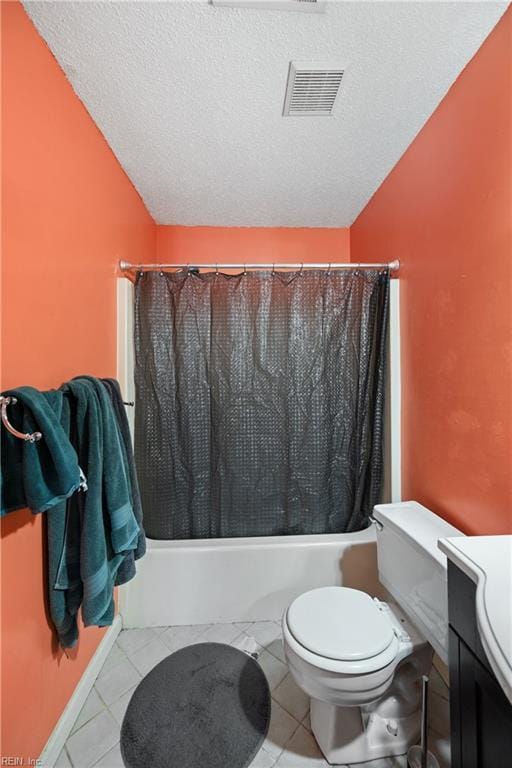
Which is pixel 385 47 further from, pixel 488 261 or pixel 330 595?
pixel 330 595

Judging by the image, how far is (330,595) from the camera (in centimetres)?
123

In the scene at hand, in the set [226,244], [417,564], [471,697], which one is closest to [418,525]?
[417,564]

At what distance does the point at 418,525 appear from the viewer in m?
1.25

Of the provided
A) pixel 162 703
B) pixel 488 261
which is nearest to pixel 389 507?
pixel 488 261

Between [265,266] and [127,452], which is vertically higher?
[265,266]

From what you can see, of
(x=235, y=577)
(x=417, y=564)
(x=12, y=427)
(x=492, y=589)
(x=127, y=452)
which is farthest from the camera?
(x=235, y=577)

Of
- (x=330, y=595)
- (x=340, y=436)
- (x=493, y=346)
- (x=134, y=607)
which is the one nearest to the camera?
(x=493, y=346)

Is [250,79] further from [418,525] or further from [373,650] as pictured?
[373,650]

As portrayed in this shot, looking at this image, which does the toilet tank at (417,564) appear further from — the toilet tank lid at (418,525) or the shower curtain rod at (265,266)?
the shower curtain rod at (265,266)

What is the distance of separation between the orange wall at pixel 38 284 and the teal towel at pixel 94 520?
0.28ft

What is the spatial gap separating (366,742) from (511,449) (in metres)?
1.09

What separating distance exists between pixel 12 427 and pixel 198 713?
1277 millimetres

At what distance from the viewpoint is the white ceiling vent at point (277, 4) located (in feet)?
3.08

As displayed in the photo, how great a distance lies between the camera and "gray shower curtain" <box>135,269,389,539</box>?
1.76 m
